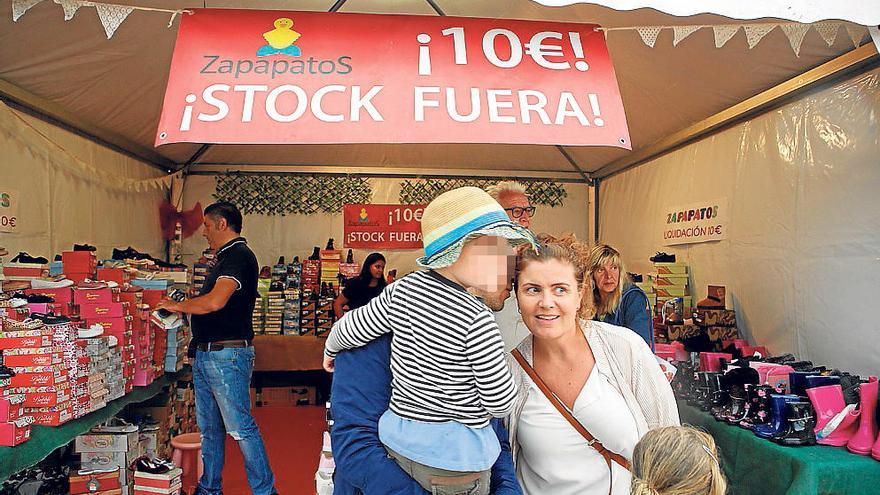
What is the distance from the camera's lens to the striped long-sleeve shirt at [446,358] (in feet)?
4.90

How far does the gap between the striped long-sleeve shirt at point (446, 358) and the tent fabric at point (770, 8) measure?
1087 mm

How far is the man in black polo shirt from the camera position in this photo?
377 centimetres

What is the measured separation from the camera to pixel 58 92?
4258mm

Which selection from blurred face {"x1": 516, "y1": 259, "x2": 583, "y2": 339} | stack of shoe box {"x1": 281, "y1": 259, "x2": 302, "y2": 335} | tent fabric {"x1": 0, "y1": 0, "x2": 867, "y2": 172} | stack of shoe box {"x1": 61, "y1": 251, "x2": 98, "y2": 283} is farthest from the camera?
stack of shoe box {"x1": 281, "y1": 259, "x2": 302, "y2": 335}

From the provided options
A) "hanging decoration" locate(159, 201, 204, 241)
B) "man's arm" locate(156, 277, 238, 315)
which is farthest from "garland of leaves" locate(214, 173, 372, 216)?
"man's arm" locate(156, 277, 238, 315)

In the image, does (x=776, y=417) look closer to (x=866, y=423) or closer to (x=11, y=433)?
(x=866, y=423)

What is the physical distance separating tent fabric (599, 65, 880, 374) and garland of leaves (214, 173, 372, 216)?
3603 millimetres

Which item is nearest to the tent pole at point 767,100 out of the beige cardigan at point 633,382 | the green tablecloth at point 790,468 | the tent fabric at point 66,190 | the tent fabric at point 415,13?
the tent fabric at point 415,13

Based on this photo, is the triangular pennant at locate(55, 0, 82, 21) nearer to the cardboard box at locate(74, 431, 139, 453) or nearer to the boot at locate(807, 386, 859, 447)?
the cardboard box at locate(74, 431, 139, 453)

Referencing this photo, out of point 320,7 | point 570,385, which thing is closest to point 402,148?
point 320,7

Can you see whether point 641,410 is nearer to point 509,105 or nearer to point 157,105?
point 509,105

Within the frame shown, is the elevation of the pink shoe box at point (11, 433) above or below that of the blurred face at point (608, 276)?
below

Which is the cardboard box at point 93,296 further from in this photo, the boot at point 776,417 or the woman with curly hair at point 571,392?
the boot at point 776,417

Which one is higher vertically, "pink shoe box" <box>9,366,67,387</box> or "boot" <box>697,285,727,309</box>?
"boot" <box>697,285,727,309</box>
